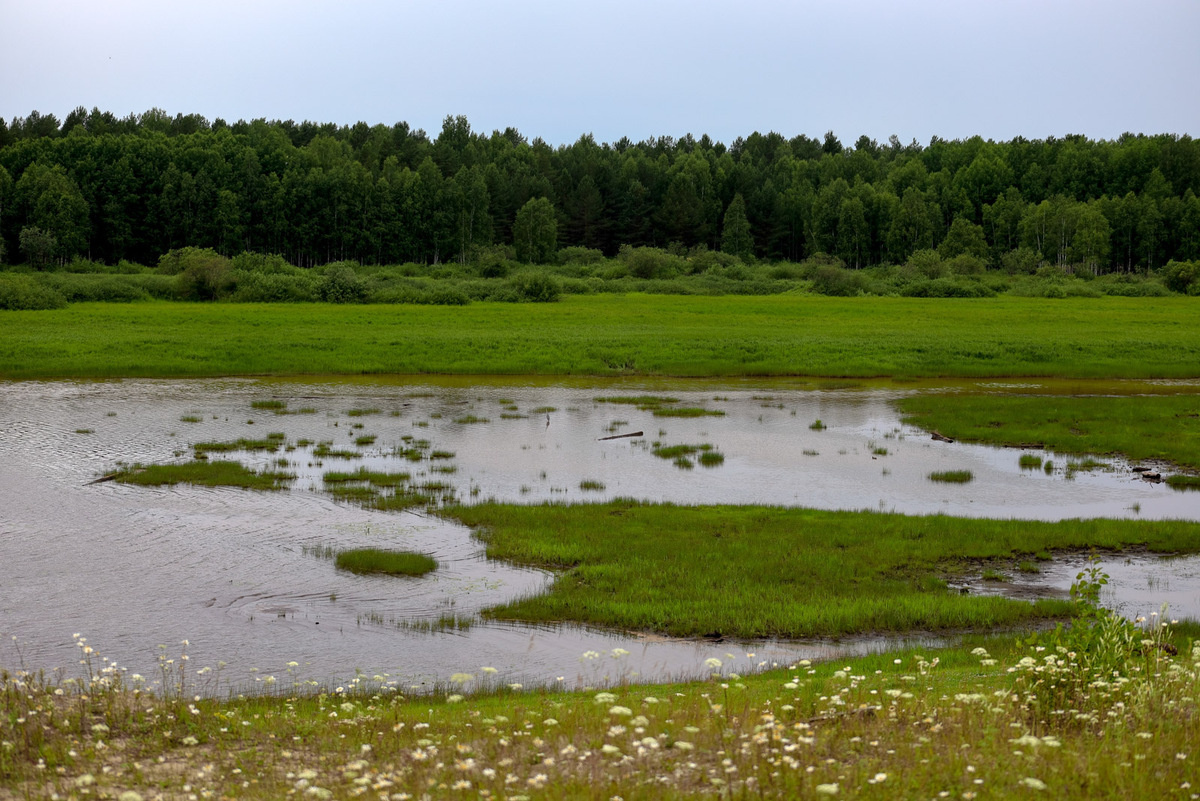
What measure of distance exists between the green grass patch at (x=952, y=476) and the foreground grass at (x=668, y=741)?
15.8 meters

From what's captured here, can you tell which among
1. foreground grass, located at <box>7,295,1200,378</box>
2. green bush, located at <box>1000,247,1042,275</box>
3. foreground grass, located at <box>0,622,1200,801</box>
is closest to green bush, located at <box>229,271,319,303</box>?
foreground grass, located at <box>7,295,1200,378</box>

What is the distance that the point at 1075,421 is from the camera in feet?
117

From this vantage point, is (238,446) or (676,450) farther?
(676,450)

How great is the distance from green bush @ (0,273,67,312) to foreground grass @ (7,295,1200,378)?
8.03ft

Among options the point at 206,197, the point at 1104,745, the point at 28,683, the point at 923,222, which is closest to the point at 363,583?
the point at 28,683

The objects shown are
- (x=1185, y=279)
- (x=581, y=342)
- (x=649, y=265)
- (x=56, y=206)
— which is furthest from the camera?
(x=56, y=206)

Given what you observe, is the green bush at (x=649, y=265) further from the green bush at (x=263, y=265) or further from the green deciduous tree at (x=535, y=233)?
the green bush at (x=263, y=265)

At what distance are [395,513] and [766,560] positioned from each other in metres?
8.14

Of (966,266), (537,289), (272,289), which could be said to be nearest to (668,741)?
(537,289)

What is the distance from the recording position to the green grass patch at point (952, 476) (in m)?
26.2

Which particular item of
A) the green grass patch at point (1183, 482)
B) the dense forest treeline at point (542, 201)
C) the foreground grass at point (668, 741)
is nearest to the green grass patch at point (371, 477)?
the foreground grass at point (668, 741)

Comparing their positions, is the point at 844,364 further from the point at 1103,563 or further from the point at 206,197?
the point at 206,197

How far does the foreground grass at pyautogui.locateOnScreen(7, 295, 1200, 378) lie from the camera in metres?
51.2

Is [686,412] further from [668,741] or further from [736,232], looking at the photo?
[736,232]
